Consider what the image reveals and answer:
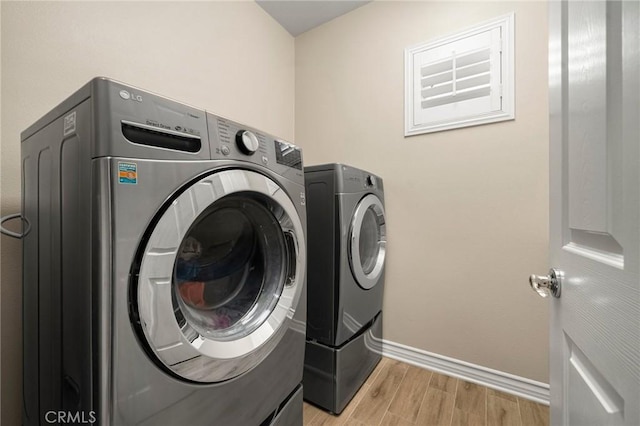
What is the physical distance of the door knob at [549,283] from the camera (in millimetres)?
577

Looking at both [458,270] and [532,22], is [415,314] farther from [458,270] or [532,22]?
[532,22]

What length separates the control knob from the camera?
0.70m

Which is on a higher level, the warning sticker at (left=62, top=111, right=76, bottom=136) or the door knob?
A: the warning sticker at (left=62, top=111, right=76, bottom=136)

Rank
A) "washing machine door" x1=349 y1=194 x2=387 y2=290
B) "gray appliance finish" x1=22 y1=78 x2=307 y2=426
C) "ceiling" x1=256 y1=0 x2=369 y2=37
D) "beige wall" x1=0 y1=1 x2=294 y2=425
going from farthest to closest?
"ceiling" x1=256 y1=0 x2=369 y2=37 → "washing machine door" x1=349 y1=194 x2=387 y2=290 → "beige wall" x1=0 y1=1 x2=294 y2=425 → "gray appliance finish" x1=22 y1=78 x2=307 y2=426

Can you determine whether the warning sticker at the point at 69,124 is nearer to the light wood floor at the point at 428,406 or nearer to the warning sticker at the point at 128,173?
the warning sticker at the point at 128,173

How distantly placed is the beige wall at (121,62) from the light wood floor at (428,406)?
1.29 m

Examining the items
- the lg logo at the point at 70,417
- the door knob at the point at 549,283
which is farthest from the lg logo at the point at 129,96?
the door knob at the point at 549,283

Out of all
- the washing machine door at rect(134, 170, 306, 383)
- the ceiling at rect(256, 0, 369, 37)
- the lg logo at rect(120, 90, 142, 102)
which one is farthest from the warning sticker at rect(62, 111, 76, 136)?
the ceiling at rect(256, 0, 369, 37)

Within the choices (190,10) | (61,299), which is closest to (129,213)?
(61,299)

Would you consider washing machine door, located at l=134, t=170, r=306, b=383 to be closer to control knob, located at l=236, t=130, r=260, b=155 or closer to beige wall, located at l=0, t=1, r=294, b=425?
control knob, located at l=236, t=130, r=260, b=155

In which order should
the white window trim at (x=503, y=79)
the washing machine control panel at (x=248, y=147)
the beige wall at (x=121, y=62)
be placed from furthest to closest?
the white window trim at (x=503, y=79)
the beige wall at (x=121, y=62)
the washing machine control panel at (x=248, y=147)

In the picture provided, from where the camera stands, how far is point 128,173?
0.49m

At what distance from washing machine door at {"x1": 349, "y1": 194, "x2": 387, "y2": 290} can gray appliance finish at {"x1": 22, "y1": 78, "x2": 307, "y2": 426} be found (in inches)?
17.7

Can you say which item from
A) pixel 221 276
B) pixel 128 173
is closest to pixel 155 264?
pixel 128 173
